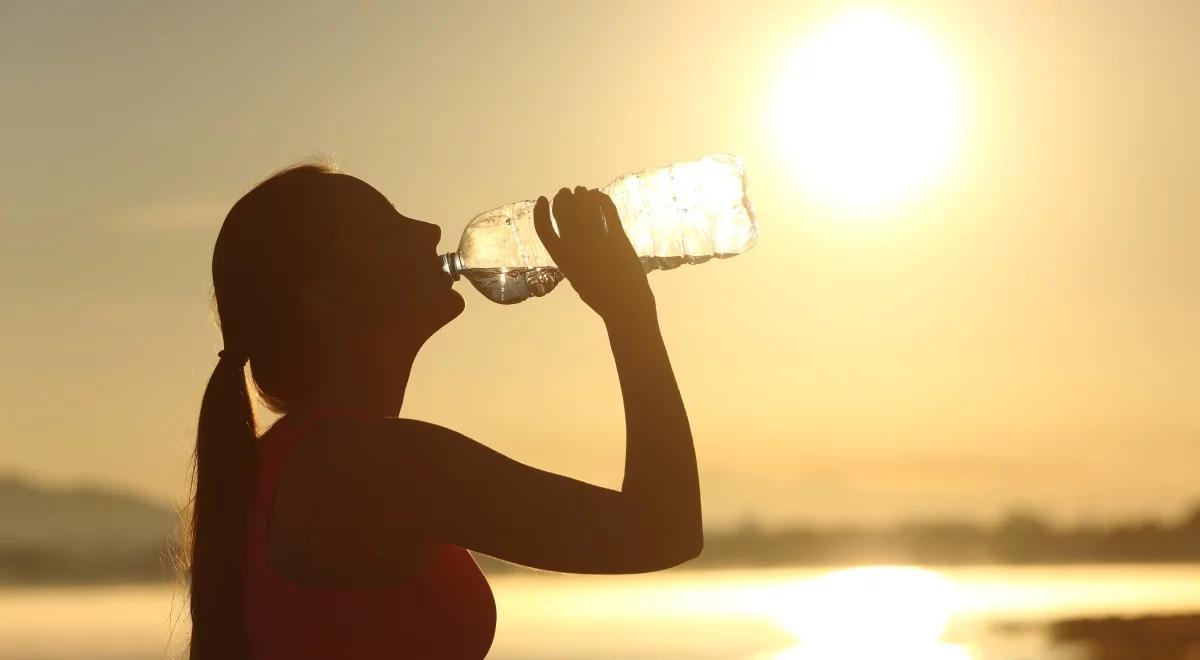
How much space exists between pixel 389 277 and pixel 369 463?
459mm

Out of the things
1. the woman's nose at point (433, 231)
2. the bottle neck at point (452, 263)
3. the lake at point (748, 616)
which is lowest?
the woman's nose at point (433, 231)

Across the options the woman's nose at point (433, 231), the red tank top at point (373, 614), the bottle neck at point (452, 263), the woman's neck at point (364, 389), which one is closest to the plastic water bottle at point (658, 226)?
the bottle neck at point (452, 263)

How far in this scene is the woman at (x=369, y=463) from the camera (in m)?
2.24

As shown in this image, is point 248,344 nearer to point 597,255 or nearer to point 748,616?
point 597,255

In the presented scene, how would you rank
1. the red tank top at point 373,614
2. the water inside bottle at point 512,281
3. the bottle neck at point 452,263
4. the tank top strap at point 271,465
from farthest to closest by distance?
the water inside bottle at point 512,281 → the bottle neck at point 452,263 → the tank top strap at point 271,465 → the red tank top at point 373,614

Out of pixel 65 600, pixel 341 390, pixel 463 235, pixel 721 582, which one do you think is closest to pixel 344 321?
pixel 341 390

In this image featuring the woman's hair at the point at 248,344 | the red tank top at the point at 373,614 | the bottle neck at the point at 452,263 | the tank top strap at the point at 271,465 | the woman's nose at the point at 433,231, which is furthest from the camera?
the bottle neck at the point at 452,263

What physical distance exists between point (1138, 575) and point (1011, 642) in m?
32.1

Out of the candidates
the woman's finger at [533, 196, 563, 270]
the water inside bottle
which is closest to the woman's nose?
the woman's finger at [533, 196, 563, 270]

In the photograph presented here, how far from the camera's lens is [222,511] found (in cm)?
257

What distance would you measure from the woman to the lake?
40cm

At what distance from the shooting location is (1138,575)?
2014 inches

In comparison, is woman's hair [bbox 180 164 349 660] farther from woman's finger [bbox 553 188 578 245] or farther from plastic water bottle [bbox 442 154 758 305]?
plastic water bottle [bbox 442 154 758 305]

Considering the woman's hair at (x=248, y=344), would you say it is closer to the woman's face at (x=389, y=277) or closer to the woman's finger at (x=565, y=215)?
the woman's face at (x=389, y=277)
